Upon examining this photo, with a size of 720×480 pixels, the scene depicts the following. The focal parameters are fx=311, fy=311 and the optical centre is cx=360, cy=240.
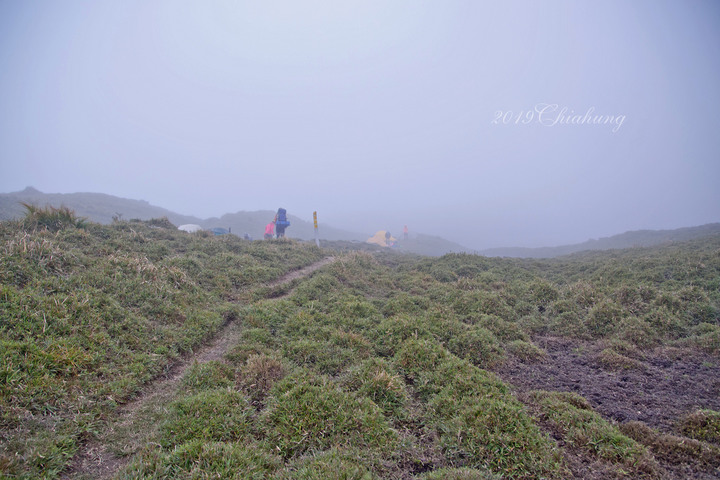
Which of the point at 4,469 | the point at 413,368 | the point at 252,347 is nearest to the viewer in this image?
the point at 4,469

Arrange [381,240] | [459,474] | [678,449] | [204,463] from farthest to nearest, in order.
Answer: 1. [381,240]
2. [678,449]
3. [204,463]
4. [459,474]

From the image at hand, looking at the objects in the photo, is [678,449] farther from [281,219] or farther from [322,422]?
[281,219]

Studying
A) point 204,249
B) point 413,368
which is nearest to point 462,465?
point 413,368

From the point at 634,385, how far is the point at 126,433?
8.29 m

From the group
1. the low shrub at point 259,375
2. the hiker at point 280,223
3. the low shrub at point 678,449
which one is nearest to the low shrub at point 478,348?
the low shrub at point 678,449

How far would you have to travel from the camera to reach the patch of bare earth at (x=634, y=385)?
370 centimetres

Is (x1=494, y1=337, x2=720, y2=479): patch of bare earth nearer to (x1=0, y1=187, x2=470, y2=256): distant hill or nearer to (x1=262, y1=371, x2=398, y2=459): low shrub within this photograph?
(x1=262, y1=371, x2=398, y2=459): low shrub

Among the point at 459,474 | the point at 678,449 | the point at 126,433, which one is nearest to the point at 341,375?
the point at 459,474

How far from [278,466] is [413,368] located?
3.09 metres

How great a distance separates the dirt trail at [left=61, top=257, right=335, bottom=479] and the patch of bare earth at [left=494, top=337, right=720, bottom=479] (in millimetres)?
5617

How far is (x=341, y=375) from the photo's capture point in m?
5.79

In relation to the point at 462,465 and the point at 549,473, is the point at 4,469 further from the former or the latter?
the point at 549,473

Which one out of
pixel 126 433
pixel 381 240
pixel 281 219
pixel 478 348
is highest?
pixel 281 219

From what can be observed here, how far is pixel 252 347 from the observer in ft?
22.2
